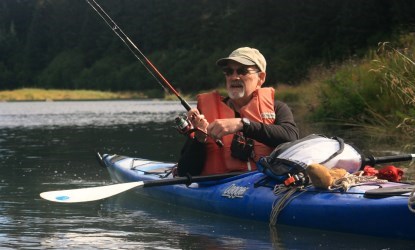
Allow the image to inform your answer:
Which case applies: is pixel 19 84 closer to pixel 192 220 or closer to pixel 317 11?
pixel 317 11

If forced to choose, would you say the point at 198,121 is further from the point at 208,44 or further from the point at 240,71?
the point at 208,44


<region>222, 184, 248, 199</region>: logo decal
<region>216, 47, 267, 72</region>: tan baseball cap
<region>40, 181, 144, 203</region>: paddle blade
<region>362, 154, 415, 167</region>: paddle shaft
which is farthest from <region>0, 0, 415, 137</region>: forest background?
<region>40, 181, 144, 203</region>: paddle blade

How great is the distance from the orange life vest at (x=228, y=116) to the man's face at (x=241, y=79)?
79 millimetres

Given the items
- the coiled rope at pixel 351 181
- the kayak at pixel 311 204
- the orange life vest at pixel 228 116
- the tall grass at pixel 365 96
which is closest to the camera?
the kayak at pixel 311 204

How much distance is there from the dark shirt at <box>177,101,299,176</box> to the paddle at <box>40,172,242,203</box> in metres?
0.19

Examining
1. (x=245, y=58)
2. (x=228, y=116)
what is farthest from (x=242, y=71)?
(x=228, y=116)

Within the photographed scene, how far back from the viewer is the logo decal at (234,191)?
22.3 feet

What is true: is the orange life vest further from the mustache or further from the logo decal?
the logo decal

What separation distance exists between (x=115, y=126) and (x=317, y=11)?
30345mm

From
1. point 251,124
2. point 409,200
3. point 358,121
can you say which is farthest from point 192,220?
point 358,121

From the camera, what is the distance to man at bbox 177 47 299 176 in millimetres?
6871

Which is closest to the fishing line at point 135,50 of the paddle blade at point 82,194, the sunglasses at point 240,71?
the sunglasses at point 240,71

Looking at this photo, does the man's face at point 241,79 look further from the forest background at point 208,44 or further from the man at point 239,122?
the forest background at point 208,44

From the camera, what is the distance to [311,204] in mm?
6082
